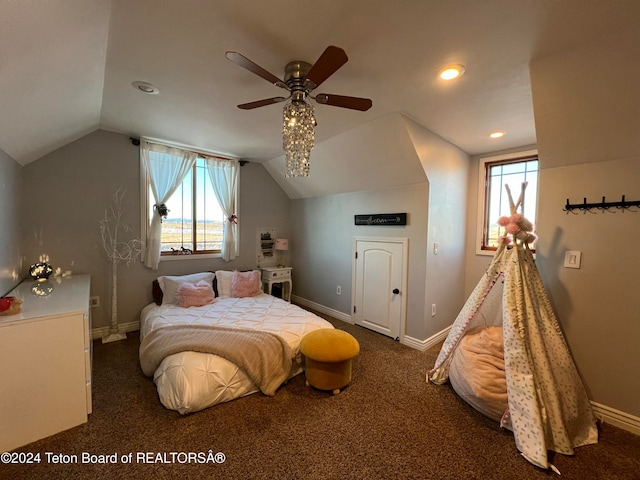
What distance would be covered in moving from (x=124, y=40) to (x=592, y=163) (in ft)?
11.3

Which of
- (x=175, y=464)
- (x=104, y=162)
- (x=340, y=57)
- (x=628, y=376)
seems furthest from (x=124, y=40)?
(x=628, y=376)

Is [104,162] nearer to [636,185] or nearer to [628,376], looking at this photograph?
[636,185]

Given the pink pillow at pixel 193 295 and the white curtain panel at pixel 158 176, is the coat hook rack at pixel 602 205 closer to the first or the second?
the pink pillow at pixel 193 295

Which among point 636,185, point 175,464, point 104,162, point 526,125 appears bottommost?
point 175,464

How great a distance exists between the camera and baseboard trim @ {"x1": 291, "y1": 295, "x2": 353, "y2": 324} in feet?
13.4

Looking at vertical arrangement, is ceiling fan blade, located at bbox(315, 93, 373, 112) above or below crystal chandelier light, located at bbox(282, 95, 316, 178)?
above

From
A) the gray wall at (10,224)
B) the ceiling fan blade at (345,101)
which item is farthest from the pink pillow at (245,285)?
the ceiling fan blade at (345,101)

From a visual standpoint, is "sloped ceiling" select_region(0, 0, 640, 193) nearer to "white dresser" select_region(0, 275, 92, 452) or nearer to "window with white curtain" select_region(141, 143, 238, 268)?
"window with white curtain" select_region(141, 143, 238, 268)

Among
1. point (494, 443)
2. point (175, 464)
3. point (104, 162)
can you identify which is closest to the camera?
point (175, 464)

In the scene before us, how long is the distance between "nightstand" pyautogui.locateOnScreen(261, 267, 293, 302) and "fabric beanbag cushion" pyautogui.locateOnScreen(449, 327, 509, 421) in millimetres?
2891

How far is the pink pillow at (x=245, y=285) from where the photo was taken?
3697mm

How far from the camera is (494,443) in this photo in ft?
5.85

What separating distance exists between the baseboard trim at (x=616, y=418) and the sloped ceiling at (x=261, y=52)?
2.49m

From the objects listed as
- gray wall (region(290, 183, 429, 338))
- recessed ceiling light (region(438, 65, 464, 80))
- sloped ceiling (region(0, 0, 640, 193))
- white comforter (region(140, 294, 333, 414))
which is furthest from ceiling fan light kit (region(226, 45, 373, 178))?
gray wall (region(290, 183, 429, 338))
